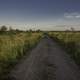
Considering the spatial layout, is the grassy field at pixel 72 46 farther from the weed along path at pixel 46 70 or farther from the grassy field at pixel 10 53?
the grassy field at pixel 10 53

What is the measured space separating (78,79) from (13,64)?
6247 millimetres

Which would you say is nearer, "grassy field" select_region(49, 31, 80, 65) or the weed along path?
the weed along path

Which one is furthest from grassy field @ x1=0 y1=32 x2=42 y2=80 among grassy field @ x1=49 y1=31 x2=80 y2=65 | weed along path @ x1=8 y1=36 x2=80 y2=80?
grassy field @ x1=49 y1=31 x2=80 y2=65

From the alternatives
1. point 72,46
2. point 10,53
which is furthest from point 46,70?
point 72,46

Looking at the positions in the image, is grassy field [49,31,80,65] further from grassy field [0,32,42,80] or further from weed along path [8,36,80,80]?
grassy field [0,32,42,80]

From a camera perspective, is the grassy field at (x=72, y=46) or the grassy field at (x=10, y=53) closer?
the grassy field at (x=10, y=53)

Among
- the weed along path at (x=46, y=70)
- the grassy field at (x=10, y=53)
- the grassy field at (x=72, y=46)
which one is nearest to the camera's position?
the weed along path at (x=46, y=70)

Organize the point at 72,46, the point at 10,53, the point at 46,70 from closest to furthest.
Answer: the point at 46,70, the point at 10,53, the point at 72,46

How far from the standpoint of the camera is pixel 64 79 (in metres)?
9.70

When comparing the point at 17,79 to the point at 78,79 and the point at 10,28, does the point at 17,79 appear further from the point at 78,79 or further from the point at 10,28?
the point at 10,28

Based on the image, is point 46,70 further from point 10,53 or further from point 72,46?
point 72,46

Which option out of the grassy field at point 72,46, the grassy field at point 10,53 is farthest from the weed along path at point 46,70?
the grassy field at point 72,46

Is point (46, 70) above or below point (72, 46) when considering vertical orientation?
above

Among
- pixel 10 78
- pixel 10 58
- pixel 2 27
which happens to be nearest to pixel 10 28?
pixel 2 27
